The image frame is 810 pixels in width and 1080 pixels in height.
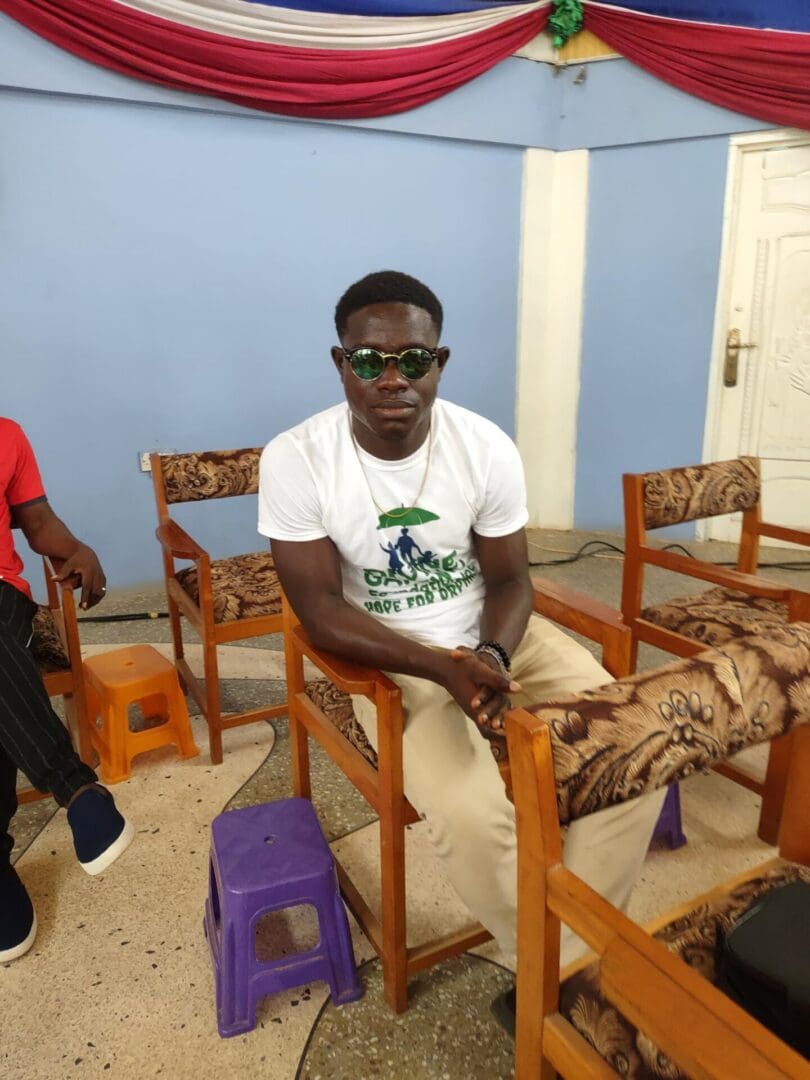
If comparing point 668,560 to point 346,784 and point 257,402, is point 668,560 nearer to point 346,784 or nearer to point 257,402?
point 346,784

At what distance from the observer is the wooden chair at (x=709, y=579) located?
1.87 metres

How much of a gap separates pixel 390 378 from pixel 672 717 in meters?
0.78

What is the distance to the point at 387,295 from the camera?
1.43 metres

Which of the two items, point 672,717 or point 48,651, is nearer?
point 672,717

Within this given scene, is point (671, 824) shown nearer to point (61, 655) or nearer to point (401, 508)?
point (401, 508)

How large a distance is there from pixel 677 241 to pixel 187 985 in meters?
3.78

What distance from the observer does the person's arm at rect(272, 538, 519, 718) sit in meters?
1.29

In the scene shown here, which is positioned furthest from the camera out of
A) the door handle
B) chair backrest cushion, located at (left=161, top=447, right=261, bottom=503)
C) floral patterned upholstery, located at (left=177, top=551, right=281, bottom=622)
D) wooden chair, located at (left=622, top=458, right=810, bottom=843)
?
the door handle

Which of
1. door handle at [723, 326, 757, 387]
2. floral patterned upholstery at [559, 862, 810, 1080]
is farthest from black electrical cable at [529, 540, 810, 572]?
floral patterned upholstery at [559, 862, 810, 1080]

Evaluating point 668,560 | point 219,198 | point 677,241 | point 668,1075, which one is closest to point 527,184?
point 677,241

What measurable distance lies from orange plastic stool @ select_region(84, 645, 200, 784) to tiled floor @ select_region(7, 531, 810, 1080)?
7 centimetres

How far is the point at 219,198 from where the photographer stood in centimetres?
324

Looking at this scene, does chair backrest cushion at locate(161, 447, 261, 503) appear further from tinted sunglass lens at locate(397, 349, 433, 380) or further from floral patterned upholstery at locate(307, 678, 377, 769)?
tinted sunglass lens at locate(397, 349, 433, 380)

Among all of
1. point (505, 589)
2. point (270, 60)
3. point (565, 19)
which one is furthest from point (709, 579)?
point (565, 19)
